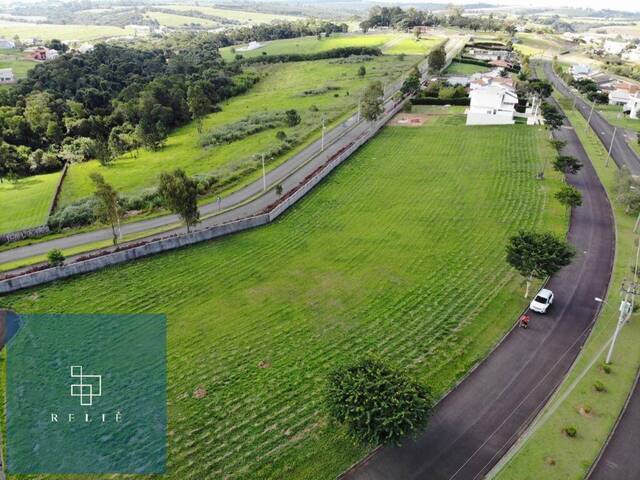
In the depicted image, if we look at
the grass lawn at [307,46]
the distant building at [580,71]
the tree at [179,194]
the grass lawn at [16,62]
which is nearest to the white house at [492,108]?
the tree at [179,194]

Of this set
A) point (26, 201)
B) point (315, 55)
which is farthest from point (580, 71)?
point (26, 201)

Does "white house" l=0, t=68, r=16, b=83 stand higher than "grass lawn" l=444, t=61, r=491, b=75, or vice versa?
"grass lawn" l=444, t=61, r=491, b=75

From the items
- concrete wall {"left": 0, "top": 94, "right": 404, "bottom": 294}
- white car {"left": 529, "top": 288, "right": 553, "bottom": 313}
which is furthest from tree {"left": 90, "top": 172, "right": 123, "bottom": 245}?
white car {"left": 529, "top": 288, "right": 553, "bottom": 313}

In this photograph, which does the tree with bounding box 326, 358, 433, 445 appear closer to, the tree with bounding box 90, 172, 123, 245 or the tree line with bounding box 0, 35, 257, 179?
the tree with bounding box 90, 172, 123, 245

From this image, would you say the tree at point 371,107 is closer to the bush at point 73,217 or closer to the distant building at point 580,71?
the bush at point 73,217

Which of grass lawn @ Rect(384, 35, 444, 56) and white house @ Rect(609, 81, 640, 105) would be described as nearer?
white house @ Rect(609, 81, 640, 105)

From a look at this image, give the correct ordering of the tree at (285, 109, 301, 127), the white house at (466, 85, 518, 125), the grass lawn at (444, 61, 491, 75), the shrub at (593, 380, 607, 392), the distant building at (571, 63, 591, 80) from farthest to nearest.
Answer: the distant building at (571, 63, 591, 80) < the grass lawn at (444, 61, 491, 75) < the white house at (466, 85, 518, 125) < the tree at (285, 109, 301, 127) < the shrub at (593, 380, 607, 392)
